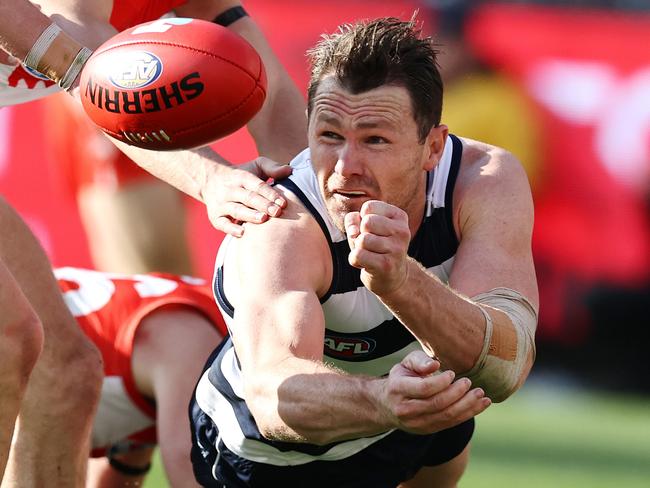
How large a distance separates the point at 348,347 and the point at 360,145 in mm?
646

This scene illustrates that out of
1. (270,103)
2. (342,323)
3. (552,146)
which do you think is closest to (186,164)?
(270,103)

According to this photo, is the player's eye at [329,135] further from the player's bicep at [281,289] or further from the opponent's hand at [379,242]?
the opponent's hand at [379,242]

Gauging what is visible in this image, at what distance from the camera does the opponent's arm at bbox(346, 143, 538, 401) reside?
332 centimetres

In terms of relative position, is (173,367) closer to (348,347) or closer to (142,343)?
(142,343)

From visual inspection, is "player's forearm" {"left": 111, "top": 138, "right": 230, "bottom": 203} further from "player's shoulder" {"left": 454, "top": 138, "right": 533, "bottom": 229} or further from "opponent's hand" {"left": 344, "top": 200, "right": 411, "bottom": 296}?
"opponent's hand" {"left": 344, "top": 200, "right": 411, "bottom": 296}

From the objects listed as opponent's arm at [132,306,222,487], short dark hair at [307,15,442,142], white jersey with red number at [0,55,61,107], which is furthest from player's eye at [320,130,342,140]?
opponent's arm at [132,306,222,487]

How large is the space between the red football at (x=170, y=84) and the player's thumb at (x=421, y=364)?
109 cm

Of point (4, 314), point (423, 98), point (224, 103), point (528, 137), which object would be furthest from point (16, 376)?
point (528, 137)

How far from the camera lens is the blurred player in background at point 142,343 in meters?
4.98

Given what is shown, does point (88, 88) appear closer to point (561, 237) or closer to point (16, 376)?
point (16, 376)

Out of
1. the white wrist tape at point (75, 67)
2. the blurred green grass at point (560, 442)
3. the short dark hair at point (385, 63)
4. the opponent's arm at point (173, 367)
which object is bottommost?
the blurred green grass at point (560, 442)

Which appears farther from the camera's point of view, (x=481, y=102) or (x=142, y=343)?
(x=481, y=102)

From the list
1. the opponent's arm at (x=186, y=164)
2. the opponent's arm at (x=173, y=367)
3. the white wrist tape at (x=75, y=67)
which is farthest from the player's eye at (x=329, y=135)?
the opponent's arm at (x=173, y=367)

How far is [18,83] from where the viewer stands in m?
4.34
